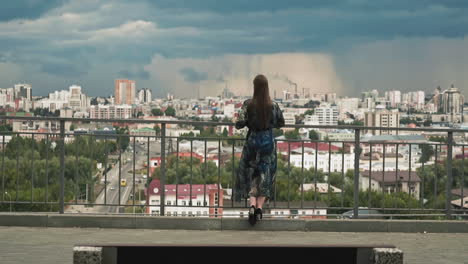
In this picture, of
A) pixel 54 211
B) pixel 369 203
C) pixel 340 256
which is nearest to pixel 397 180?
pixel 369 203

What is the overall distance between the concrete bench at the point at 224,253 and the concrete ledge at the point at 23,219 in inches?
236

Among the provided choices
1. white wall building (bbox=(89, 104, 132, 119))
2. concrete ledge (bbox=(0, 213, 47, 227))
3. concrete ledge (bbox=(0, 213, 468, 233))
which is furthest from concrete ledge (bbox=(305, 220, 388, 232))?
white wall building (bbox=(89, 104, 132, 119))

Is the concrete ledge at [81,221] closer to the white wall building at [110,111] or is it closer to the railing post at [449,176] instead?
the railing post at [449,176]

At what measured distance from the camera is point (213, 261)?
3.96m

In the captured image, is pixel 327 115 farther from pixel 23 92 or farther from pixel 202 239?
pixel 202 239

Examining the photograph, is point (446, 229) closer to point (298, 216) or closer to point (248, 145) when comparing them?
point (298, 216)

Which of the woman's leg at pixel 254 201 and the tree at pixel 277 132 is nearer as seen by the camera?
the woman's leg at pixel 254 201

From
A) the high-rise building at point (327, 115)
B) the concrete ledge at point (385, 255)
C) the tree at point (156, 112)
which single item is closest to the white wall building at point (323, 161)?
the concrete ledge at point (385, 255)

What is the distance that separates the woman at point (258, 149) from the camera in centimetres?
920

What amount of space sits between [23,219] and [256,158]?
3216 mm

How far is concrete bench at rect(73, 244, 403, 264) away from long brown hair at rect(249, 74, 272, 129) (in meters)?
5.18

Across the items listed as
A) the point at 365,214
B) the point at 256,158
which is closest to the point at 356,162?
the point at 365,214

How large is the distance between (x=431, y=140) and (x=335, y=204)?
1.67m

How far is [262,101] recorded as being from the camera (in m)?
9.18
